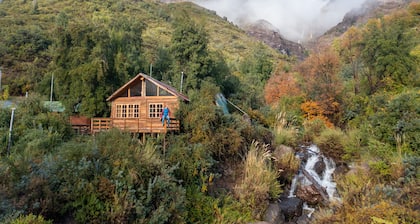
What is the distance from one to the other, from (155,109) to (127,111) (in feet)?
6.44

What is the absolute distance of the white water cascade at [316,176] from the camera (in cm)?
1371

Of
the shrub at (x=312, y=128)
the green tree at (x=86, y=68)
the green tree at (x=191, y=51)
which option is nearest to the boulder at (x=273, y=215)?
the shrub at (x=312, y=128)

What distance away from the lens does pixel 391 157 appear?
12844 millimetres

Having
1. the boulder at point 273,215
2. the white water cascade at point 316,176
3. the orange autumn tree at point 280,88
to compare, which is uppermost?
the orange autumn tree at point 280,88

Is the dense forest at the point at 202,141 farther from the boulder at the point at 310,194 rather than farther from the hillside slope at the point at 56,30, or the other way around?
the hillside slope at the point at 56,30

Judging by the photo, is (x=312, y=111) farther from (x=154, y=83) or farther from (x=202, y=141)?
(x=202, y=141)

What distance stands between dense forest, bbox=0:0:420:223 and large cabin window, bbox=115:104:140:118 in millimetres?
1624

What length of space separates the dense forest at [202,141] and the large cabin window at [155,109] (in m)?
2.89

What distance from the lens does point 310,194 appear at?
43.1ft

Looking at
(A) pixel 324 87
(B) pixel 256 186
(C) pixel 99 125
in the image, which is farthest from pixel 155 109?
(A) pixel 324 87

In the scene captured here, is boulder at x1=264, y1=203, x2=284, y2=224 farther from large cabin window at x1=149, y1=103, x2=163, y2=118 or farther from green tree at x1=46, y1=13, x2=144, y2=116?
green tree at x1=46, y1=13, x2=144, y2=116

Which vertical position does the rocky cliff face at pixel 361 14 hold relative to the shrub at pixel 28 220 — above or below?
above

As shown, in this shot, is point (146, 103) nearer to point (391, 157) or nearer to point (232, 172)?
point (232, 172)

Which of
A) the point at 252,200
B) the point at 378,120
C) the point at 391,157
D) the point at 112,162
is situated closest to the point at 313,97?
the point at 378,120
